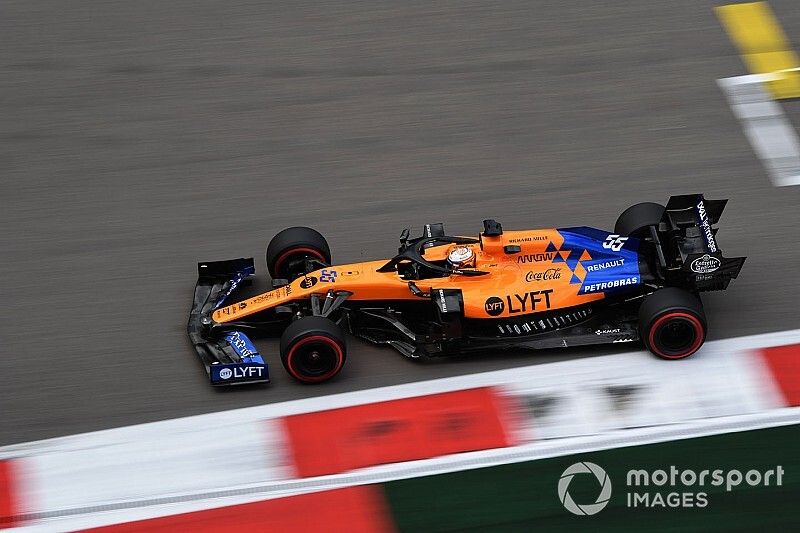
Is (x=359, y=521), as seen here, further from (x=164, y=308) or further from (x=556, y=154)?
(x=556, y=154)

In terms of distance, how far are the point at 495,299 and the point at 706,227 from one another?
1.90 meters

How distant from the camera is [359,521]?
8.32 meters

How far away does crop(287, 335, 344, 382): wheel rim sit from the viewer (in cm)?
915

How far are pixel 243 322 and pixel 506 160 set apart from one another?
12.4 ft

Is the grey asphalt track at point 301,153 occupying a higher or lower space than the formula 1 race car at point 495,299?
higher

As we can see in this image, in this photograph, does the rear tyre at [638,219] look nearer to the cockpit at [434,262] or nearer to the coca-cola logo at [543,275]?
the coca-cola logo at [543,275]

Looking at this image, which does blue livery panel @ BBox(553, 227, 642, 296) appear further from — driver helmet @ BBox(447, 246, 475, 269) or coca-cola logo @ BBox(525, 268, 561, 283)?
driver helmet @ BBox(447, 246, 475, 269)

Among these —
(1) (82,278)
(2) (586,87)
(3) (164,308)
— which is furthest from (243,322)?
(2) (586,87)

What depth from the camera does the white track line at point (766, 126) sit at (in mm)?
11891

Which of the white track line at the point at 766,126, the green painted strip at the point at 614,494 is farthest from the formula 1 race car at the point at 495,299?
the white track line at the point at 766,126

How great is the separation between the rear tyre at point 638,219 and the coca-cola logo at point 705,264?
76 centimetres
